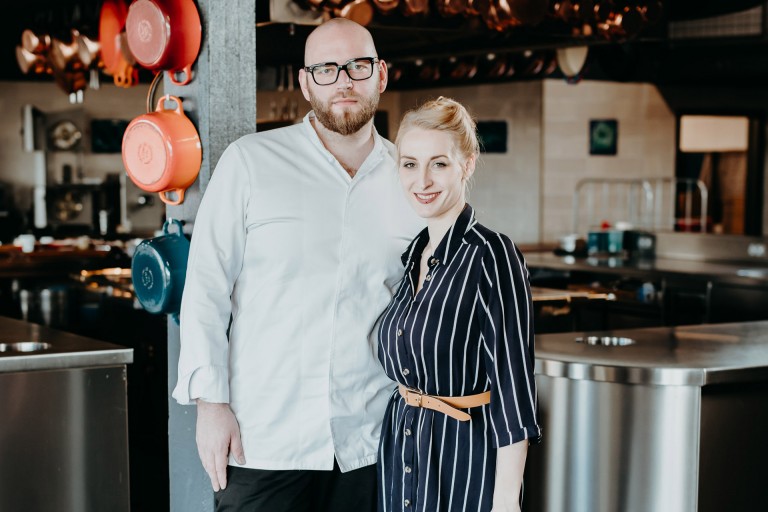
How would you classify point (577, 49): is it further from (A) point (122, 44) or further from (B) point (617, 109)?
(B) point (617, 109)

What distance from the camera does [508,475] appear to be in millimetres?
2109

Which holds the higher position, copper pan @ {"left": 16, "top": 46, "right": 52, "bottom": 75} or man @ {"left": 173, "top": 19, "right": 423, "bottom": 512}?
copper pan @ {"left": 16, "top": 46, "right": 52, "bottom": 75}

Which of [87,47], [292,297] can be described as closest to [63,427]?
[292,297]

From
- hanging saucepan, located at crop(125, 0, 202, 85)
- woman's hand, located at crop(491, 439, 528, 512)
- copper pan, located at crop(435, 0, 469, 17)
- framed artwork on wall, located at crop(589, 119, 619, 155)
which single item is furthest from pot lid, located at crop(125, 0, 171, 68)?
framed artwork on wall, located at crop(589, 119, 619, 155)

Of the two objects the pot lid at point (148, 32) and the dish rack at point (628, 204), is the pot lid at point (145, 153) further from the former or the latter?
the dish rack at point (628, 204)

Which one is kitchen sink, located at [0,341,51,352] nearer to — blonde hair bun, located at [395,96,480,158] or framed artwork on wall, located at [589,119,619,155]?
A: blonde hair bun, located at [395,96,480,158]

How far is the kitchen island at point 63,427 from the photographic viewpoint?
10.3 feet

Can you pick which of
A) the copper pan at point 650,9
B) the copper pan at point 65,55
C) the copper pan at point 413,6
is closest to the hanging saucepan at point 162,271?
the copper pan at point 413,6

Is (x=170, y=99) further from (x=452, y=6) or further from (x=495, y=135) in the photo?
(x=495, y=135)

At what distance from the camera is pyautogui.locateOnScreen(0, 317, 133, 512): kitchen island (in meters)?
3.13

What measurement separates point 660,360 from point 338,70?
1402 mm

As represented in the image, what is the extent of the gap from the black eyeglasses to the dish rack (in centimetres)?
781

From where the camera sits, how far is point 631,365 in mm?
2973

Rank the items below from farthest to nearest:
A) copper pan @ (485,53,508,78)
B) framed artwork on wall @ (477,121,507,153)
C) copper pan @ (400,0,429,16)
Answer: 1. framed artwork on wall @ (477,121,507,153)
2. copper pan @ (485,53,508,78)
3. copper pan @ (400,0,429,16)
